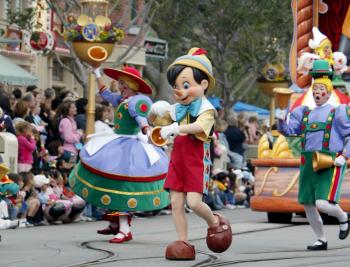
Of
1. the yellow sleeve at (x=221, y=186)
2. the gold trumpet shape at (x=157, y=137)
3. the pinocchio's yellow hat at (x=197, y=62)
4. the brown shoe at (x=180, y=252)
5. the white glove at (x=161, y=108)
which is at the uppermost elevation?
the pinocchio's yellow hat at (x=197, y=62)

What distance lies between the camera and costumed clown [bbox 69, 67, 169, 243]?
13.4 m

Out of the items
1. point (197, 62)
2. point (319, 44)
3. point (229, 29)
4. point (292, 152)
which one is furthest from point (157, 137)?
point (229, 29)

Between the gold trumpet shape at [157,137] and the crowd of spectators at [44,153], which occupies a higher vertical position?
the gold trumpet shape at [157,137]

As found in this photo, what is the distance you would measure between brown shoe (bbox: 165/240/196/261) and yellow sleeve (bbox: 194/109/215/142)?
36.0 inches

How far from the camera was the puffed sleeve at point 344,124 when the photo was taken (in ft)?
41.3

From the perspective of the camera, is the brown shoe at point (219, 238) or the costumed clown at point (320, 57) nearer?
the brown shoe at point (219, 238)

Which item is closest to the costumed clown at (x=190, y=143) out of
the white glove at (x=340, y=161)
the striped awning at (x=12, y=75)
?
the white glove at (x=340, y=161)

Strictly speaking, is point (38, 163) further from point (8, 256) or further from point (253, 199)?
point (8, 256)

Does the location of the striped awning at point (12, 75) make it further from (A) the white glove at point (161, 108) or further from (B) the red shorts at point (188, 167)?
(B) the red shorts at point (188, 167)

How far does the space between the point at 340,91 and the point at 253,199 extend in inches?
81.2

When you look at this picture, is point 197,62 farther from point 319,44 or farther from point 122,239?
point 319,44

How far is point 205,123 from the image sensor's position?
1140 centimetres

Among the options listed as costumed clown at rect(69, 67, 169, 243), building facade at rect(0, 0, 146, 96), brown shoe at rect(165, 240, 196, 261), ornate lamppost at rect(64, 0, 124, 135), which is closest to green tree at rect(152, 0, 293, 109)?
building facade at rect(0, 0, 146, 96)

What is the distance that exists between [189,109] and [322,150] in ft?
5.53
